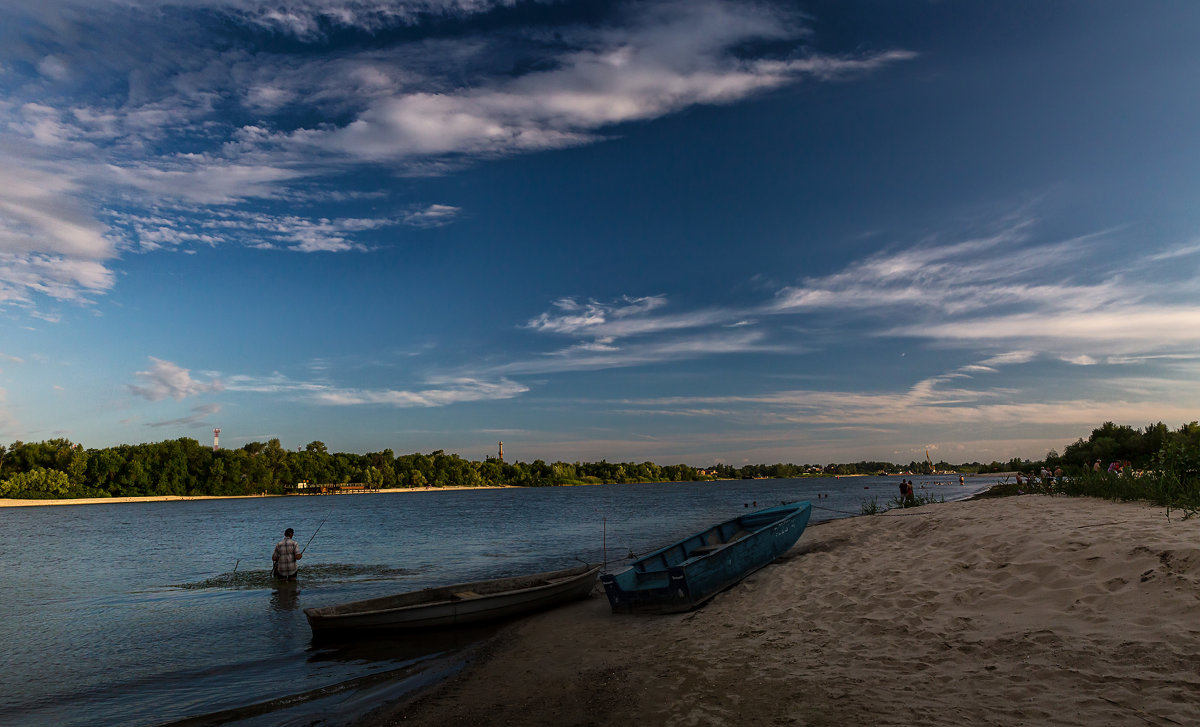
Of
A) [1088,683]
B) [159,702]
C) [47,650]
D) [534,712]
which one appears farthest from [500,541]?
[1088,683]

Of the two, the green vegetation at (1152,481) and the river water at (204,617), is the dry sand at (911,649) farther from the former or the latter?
the river water at (204,617)

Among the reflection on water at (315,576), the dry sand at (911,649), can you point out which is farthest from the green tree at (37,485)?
the dry sand at (911,649)

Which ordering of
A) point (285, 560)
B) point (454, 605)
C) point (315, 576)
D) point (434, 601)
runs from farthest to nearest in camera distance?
point (315, 576) → point (285, 560) → point (434, 601) → point (454, 605)

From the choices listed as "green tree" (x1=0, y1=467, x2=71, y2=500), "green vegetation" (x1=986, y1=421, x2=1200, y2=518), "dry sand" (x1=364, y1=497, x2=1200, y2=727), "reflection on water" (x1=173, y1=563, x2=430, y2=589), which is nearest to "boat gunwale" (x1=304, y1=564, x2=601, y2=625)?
"dry sand" (x1=364, y1=497, x2=1200, y2=727)

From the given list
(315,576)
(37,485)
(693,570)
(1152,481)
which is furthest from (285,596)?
(37,485)

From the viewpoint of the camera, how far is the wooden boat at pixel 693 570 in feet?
46.5

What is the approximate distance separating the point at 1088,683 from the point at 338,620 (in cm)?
1467

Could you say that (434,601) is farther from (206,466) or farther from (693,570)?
(206,466)

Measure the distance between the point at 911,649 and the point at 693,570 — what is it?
243 inches

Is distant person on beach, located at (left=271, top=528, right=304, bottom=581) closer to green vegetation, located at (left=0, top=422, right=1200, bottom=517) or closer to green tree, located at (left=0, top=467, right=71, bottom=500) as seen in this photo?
green vegetation, located at (left=0, top=422, right=1200, bottom=517)

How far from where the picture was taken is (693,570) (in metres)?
14.1

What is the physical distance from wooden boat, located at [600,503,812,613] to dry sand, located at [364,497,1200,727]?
51 centimetres

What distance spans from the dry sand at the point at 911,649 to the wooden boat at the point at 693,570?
505 millimetres

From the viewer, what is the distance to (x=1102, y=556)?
9.77 m
